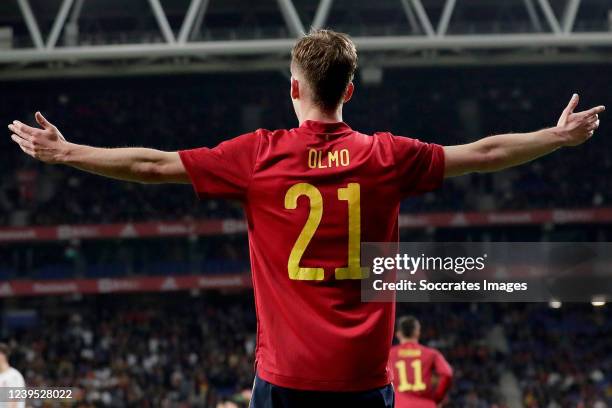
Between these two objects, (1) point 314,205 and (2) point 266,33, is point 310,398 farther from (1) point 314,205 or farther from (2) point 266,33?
(2) point 266,33

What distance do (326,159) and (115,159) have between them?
614 mm

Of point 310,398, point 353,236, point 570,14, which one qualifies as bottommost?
point 310,398

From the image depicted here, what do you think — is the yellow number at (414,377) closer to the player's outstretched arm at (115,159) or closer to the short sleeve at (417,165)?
the short sleeve at (417,165)

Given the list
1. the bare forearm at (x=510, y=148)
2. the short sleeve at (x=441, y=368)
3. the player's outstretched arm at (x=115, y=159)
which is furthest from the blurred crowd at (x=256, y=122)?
the player's outstretched arm at (x=115, y=159)

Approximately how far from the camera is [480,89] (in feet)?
100

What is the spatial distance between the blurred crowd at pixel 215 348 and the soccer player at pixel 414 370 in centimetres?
1455

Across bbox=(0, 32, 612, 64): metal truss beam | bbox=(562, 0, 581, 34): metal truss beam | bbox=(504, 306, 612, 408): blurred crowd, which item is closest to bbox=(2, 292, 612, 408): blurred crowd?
bbox=(504, 306, 612, 408): blurred crowd

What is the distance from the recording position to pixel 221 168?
2.80m

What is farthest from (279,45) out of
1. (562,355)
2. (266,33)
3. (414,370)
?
(414,370)

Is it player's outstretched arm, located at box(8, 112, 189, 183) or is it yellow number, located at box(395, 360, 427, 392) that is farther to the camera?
yellow number, located at box(395, 360, 427, 392)

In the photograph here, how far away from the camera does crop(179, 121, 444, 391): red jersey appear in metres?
2.75

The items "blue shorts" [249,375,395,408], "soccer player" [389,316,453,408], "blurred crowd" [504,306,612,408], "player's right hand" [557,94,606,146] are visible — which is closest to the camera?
"blue shorts" [249,375,395,408]

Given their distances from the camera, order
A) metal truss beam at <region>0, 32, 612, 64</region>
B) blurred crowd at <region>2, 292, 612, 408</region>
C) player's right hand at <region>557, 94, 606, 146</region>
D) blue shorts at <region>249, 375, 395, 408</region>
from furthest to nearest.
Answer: blurred crowd at <region>2, 292, 612, 408</region> → metal truss beam at <region>0, 32, 612, 64</region> → player's right hand at <region>557, 94, 606, 146</region> → blue shorts at <region>249, 375, 395, 408</region>

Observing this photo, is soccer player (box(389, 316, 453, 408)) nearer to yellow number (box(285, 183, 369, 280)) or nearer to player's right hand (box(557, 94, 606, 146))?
player's right hand (box(557, 94, 606, 146))
